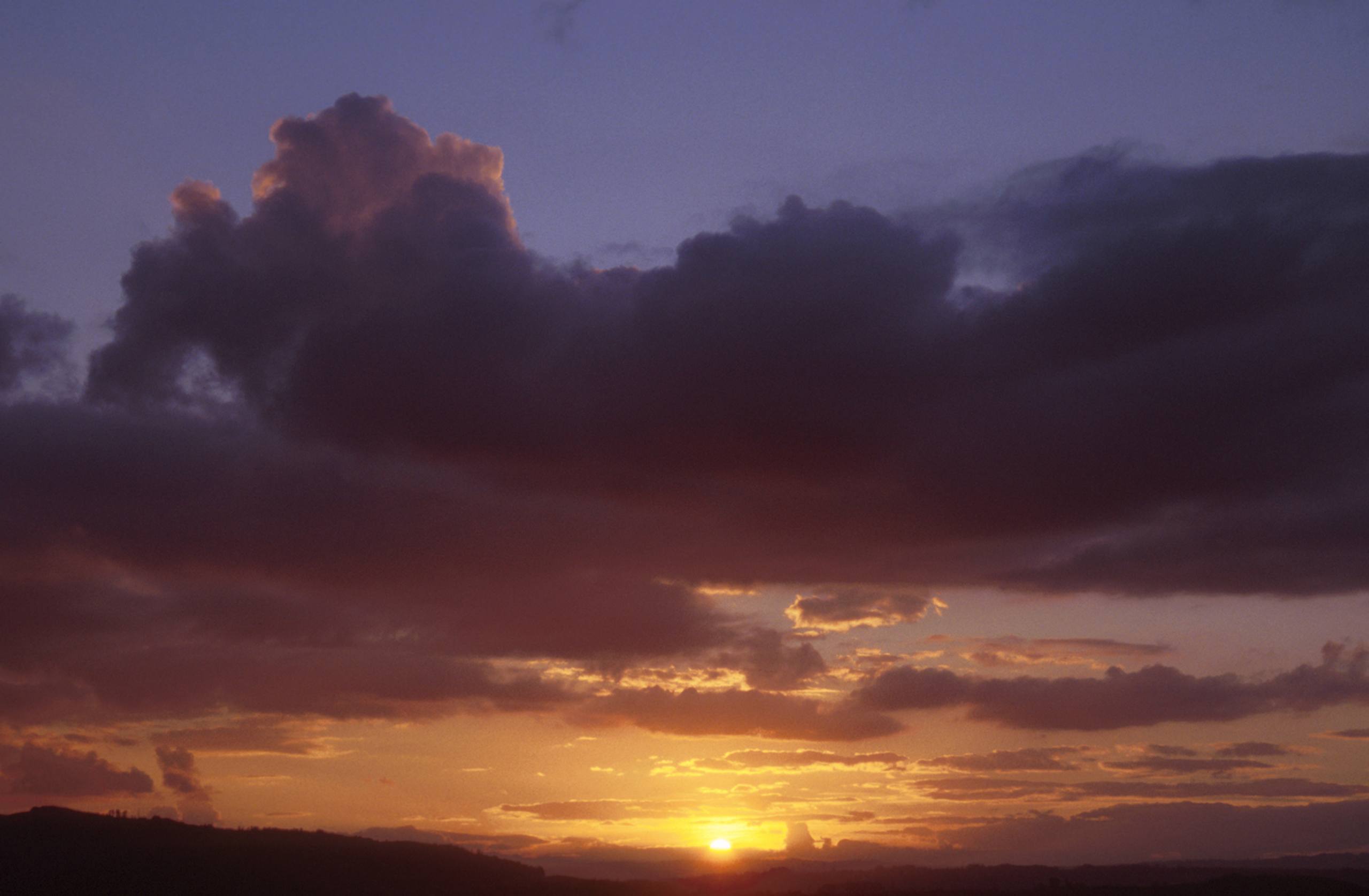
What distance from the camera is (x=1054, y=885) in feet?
396

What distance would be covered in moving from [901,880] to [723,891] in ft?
192

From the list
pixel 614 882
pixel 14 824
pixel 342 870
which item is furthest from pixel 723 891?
pixel 14 824

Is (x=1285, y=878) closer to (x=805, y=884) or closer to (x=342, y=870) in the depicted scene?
(x=805, y=884)

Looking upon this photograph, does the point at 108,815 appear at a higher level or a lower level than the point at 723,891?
higher

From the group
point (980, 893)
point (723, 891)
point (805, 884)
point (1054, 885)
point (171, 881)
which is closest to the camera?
point (980, 893)

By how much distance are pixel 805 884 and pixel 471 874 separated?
5797 centimetres

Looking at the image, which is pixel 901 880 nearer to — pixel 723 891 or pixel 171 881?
pixel 723 891

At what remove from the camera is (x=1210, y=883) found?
122m

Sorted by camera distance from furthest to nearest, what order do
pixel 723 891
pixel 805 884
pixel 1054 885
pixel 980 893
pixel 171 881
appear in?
pixel 805 884, pixel 723 891, pixel 1054 885, pixel 171 881, pixel 980 893

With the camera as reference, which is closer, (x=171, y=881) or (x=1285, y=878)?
(x=171, y=881)

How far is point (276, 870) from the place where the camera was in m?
101

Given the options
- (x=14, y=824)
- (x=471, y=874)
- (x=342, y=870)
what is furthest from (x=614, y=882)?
(x=14, y=824)

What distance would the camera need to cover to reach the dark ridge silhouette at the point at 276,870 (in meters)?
97.1

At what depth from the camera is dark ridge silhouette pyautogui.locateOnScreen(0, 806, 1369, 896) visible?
318 feet
